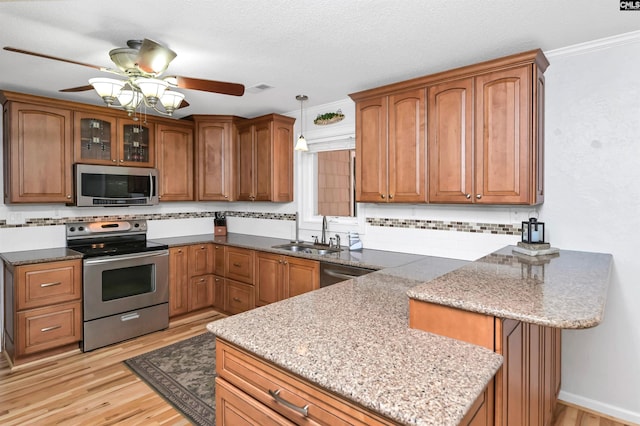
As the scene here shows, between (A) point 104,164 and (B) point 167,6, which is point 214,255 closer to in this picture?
(A) point 104,164

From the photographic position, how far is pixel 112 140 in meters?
3.71

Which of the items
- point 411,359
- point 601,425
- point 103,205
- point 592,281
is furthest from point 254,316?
point 103,205

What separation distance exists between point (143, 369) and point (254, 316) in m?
2.00

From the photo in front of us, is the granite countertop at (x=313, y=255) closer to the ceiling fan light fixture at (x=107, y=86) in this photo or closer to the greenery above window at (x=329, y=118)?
the greenery above window at (x=329, y=118)

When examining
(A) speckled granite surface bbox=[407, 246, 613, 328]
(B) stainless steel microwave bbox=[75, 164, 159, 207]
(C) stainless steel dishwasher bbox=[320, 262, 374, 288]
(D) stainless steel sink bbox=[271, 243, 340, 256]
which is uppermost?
(B) stainless steel microwave bbox=[75, 164, 159, 207]

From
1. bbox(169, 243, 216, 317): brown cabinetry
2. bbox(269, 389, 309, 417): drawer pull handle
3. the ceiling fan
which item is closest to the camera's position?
bbox(269, 389, 309, 417): drawer pull handle

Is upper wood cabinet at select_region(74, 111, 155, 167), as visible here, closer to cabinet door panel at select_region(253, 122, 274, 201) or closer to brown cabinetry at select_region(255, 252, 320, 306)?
cabinet door panel at select_region(253, 122, 274, 201)

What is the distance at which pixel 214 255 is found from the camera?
4.28 meters

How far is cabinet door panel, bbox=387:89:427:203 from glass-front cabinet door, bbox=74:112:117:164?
281 centimetres

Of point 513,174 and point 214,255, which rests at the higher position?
point 513,174

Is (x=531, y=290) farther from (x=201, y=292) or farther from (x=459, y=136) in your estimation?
(x=201, y=292)

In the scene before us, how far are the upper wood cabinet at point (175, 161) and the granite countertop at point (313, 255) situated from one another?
533mm

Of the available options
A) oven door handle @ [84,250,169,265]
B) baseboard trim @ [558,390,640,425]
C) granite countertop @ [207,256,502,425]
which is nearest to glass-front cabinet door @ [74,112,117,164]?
oven door handle @ [84,250,169,265]

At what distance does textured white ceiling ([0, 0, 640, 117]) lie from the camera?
1.85 meters
